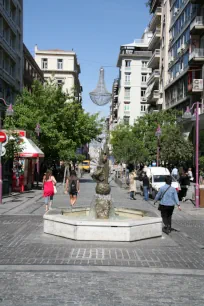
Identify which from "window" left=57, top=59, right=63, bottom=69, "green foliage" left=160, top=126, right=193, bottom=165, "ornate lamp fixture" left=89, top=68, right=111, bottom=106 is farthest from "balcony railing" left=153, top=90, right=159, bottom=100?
"window" left=57, top=59, right=63, bottom=69

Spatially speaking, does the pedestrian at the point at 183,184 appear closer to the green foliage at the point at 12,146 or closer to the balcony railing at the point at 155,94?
the green foliage at the point at 12,146

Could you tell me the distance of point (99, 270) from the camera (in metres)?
8.03

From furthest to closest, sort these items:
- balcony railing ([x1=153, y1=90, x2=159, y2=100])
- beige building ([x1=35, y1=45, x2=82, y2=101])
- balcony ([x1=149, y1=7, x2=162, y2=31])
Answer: beige building ([x1=35, y1=45, x2=82, y2=101]), balcony ([x1=149, y1=7, x2=162, y2=31]), balcony railing ([x1=153, y1=90, x2=159, y2=100])

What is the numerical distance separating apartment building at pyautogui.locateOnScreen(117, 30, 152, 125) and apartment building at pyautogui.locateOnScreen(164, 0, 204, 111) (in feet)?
134

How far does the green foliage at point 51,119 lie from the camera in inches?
1574

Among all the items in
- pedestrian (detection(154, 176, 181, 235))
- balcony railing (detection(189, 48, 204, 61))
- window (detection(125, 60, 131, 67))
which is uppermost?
window (detection(125, 60, 131, 67))

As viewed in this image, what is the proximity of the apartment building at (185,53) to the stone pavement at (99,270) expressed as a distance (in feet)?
105

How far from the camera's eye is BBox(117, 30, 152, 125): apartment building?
9794 cm

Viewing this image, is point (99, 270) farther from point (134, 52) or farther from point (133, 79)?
point (134, 52)

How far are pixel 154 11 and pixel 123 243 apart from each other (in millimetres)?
60535

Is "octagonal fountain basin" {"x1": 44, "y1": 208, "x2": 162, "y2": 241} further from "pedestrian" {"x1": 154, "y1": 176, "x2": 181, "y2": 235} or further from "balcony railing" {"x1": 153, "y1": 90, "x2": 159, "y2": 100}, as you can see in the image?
"balcony railing" {"x1": 153, "y1": 90, "x2": 159, "y2": 100}

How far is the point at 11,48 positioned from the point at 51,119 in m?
14.5

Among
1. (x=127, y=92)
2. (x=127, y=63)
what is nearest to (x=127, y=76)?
(x=127, y=63)

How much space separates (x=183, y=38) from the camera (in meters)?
47.9
